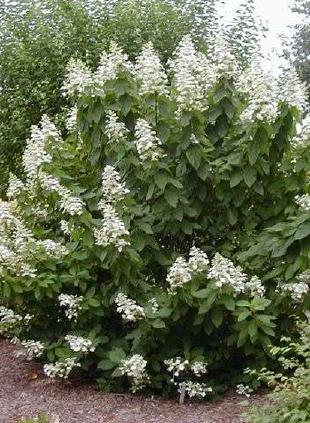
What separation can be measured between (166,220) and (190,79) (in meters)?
0.88

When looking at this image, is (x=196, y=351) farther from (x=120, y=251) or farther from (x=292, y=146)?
(x=292, y=146)

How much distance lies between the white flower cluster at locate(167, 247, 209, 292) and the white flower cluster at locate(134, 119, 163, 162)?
0.62 meters

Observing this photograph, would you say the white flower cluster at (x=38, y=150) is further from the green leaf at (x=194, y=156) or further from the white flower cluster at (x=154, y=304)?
the white flower cluster at (x=154, y=304)

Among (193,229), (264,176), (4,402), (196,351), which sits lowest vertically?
(4,402)

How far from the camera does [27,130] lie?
729 centimetres

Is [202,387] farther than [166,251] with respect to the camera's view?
No

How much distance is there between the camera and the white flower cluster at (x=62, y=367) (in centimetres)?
460

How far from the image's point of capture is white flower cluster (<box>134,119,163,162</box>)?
13.8 ft

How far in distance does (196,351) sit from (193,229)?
2.59ft

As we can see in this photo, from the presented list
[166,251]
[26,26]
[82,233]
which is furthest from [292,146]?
[26,26]

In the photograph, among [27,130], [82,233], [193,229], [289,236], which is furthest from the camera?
[27,130]

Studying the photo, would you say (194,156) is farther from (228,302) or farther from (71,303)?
(71,303)

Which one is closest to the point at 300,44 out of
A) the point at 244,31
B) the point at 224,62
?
the point at 244,31

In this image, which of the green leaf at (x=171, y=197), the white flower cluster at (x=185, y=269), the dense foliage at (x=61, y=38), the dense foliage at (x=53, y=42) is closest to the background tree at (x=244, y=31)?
the dense foliage at (x=61, y=38)
